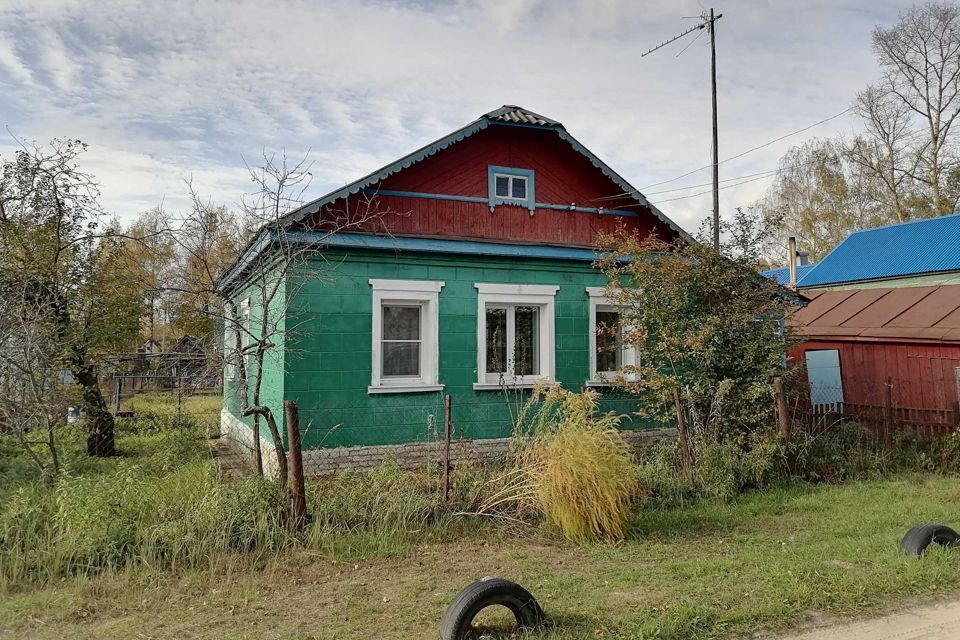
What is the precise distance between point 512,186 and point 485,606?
7874mm

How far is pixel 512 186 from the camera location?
1086cm

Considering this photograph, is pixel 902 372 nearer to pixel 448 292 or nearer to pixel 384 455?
pixel 448 292

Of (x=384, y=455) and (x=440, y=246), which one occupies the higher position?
(x=440, y=246)

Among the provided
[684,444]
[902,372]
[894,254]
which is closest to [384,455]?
[684,444]

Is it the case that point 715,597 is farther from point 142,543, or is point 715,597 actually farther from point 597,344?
point 597,344

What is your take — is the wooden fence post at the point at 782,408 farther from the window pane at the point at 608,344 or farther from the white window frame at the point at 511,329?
the white window frame at the point at 511,329

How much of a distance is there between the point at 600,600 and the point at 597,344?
6591 millimetres

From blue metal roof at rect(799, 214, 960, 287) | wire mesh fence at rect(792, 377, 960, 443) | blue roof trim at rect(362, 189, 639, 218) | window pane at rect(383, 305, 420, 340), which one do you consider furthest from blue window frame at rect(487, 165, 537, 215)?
blue metal roof at rect(799, 214, 960, 287)

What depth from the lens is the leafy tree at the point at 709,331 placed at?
29.2 feet

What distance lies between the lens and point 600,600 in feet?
15.5

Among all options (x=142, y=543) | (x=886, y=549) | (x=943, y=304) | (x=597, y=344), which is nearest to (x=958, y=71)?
(x=943, y=304)

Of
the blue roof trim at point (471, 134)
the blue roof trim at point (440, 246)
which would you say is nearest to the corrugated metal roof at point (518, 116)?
the blue roof trim at point (471, 134)

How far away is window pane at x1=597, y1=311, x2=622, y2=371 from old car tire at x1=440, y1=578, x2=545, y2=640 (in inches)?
276

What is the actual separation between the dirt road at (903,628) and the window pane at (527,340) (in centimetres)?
639
